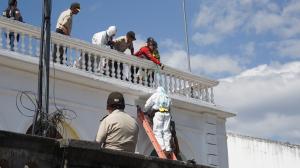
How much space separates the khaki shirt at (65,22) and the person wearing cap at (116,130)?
7515 mm

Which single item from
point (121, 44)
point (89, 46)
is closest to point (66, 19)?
point (89, 46)

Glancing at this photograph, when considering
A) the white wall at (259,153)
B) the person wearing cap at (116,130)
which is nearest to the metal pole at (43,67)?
the person wearing cap at (116,130)

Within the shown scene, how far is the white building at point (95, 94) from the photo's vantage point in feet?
39.1

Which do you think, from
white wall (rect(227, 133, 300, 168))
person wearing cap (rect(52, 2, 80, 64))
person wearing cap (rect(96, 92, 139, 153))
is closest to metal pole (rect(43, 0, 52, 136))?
person wearing cap (rect(96, 92, 139, 153))

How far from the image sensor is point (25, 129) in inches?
470

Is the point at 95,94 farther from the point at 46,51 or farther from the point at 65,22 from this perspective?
the point at 46,51

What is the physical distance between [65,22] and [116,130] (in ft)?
25.4

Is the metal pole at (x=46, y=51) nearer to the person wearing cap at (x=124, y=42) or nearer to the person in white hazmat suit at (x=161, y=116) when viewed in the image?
the person in white hazmat suit at (x=161, y=116)

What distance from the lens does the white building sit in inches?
469

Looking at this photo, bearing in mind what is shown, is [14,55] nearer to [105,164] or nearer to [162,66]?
[162,66]

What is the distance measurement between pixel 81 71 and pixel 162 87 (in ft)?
7.57

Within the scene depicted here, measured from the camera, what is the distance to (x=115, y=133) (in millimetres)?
6172

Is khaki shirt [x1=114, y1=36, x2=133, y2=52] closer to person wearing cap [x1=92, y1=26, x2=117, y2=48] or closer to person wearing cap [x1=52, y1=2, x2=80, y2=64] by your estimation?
person wearing cap [x1=92, y1=26, x2=117, y2=48]

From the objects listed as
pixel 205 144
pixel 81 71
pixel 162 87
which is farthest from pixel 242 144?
pixel 81 71
